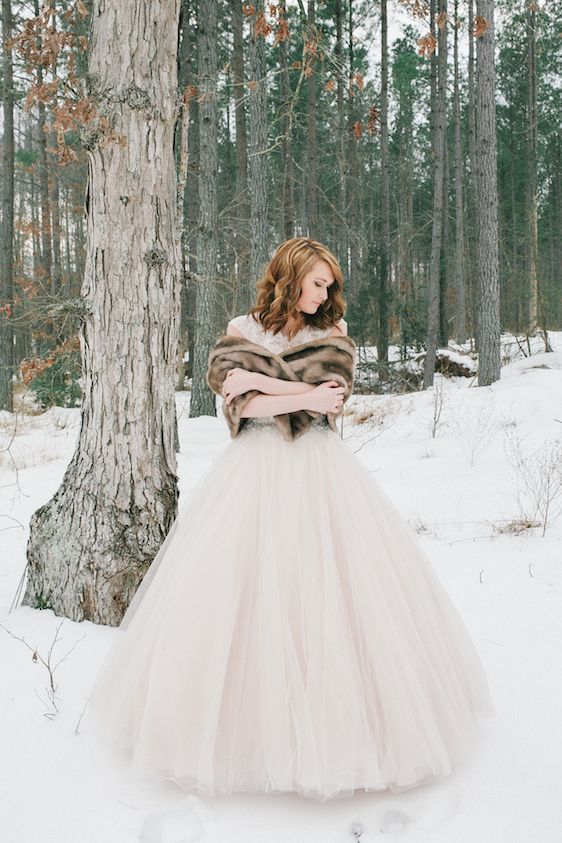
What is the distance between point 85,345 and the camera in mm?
3256

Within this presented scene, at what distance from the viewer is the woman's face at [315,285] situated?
8.38ft

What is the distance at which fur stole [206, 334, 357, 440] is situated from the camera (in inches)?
97.4

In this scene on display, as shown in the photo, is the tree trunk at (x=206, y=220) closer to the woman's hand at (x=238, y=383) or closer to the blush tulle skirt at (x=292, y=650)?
the woman's hand at (x=238, y=383)

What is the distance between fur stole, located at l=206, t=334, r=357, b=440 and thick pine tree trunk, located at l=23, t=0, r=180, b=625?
2.68 feet

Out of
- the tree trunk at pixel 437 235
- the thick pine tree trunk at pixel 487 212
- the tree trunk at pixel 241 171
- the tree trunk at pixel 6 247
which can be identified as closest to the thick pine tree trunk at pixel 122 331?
the thick pine tree trunk at pixel 487 212

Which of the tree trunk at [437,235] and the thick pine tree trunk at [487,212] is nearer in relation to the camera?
the thick pine tree trunk at [487,212]

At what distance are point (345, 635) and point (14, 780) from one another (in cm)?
129

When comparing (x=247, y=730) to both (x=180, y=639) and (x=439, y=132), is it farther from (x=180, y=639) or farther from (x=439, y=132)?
(x=439, y=132)

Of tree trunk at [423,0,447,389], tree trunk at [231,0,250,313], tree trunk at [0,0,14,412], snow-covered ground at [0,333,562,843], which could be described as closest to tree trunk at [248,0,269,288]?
tree trunk at [231,0,250,313]

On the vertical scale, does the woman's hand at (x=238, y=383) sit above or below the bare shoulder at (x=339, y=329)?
below

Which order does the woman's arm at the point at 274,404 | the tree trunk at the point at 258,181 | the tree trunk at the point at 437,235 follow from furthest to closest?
the tree trunk at the point at 437,235, the tree trunk at the point at 258,181, the woman's arm at the point at 274,404

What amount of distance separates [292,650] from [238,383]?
1028 millimetres

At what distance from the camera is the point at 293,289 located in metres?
2.54

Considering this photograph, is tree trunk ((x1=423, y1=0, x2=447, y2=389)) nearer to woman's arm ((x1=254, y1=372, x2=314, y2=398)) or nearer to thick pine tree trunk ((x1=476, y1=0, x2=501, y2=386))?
thick pine tree trunk ((x1=476, y1=0, x2=501, y2=386))
